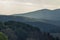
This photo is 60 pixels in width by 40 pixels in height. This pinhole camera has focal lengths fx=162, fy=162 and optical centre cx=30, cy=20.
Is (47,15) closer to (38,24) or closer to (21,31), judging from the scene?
(38,24)

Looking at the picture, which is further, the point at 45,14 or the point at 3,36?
the point at 45,14

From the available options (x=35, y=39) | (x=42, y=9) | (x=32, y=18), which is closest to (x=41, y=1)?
(x=42, y=9)

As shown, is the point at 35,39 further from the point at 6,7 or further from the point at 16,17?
the point at 6,7

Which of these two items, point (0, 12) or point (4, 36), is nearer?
point (4, 36)

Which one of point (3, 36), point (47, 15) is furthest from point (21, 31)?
point (47, 15)

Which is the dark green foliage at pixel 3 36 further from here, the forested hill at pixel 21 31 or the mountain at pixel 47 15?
the mountain at pixel 47 15

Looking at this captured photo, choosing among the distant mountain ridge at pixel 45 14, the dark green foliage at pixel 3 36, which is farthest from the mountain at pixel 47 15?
the dark green foliage at pixel 3 36

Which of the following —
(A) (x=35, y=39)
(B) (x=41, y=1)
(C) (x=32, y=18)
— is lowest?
(A) (x=35, y=39)
